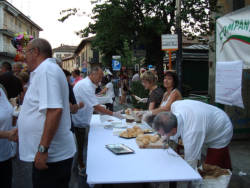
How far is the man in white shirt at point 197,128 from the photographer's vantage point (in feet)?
7.96

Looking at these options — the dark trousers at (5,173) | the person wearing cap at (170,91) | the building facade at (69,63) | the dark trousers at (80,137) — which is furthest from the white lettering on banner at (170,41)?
the building facade at (69,63)

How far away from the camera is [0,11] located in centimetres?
3600

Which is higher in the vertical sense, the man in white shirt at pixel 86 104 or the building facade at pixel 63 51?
the building facade at pixel 63 51

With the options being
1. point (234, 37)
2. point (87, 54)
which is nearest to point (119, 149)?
point (234, 37)

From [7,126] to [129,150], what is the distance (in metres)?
1.31

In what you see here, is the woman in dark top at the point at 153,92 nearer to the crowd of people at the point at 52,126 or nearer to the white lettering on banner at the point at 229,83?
the white lettering on banner at the point at 229,83

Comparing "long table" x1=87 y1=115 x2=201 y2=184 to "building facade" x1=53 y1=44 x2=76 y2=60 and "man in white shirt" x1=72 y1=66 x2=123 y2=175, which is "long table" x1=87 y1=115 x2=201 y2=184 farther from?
"building facade" x1=53 y1=44 x2=76 y2=60

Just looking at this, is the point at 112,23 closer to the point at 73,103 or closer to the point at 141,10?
the point at 141,10

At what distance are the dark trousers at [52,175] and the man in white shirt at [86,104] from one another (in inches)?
76.0

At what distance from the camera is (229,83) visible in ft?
15.7

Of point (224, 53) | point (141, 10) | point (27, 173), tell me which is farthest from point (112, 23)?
point (27, 173)

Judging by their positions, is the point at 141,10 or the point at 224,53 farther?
the point at 141,10

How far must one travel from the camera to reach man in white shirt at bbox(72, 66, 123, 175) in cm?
410

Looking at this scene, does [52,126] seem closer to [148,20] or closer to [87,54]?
[148,20]
